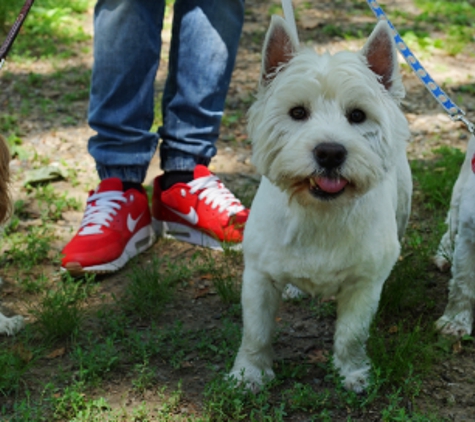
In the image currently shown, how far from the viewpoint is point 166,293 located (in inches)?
129

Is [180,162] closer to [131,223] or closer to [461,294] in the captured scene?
[131,223]

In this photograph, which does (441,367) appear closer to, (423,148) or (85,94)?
(423,148)

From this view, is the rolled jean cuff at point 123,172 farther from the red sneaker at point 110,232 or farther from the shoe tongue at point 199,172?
the shoe tongue at point 199,172

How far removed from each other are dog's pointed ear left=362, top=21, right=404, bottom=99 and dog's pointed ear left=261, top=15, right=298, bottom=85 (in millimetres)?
257

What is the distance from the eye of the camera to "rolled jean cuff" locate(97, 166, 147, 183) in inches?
150

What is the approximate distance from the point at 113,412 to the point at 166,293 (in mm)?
895

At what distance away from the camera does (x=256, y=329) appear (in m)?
2.58

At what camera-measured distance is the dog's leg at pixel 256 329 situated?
254 centimetres

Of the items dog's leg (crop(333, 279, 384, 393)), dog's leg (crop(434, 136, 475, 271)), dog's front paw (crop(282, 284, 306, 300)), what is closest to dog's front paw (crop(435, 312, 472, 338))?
dog's leg (crop(434, 136, 475, 271))

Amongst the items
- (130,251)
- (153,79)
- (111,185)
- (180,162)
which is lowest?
(130,251)

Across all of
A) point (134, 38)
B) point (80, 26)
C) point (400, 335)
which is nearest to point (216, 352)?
point (400, 335)

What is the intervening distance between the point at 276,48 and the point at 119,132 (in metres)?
1.54

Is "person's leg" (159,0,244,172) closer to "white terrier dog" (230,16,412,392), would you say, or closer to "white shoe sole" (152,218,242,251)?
"white shoe sole" (152,218,242,251)

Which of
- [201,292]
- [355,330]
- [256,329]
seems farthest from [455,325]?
[201,292]
